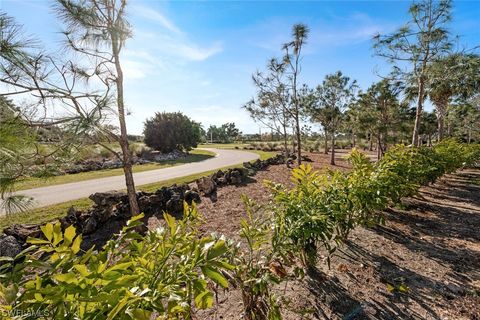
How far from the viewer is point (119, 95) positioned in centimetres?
470

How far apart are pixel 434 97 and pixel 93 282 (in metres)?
22.4

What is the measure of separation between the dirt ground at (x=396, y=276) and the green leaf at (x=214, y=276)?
1.24 m

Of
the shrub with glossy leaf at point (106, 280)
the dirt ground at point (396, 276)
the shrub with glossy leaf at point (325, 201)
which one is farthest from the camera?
the dirt ground at point (396, 276)

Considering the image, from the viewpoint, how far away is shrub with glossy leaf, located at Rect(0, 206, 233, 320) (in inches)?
32.7

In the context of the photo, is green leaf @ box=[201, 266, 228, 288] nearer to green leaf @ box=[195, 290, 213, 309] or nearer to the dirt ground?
green leaf @ box=[195, 290, 213, 309]

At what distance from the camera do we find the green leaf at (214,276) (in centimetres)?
102

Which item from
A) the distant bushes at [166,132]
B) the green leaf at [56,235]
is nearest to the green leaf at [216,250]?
the green leaf at [56,235]

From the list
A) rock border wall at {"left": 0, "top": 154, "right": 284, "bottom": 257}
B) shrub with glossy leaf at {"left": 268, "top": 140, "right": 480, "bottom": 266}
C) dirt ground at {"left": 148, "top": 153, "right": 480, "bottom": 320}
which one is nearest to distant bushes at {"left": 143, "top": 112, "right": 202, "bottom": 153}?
rock border wall at {"left": 0, "top": 154, "right": 284, "bottom": 257}

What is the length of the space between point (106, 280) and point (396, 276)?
388cm

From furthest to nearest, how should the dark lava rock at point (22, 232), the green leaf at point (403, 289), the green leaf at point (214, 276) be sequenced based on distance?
the dark lava rock at point (22, 232) → the green leaf at point (403, 289) → the green leaf at point (214, 276)

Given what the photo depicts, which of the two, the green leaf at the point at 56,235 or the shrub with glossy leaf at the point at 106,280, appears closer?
the shrub with glossy leaf at the point at 106,280

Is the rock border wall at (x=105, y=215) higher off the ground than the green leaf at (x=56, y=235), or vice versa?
the green leaf at (x=56, y=235)

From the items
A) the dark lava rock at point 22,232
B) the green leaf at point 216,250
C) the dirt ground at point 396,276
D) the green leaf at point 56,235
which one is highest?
the green leaf at point 56,235

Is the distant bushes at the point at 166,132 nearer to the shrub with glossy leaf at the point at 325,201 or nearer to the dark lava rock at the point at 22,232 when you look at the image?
the dark lava rock at the point at 22,232
